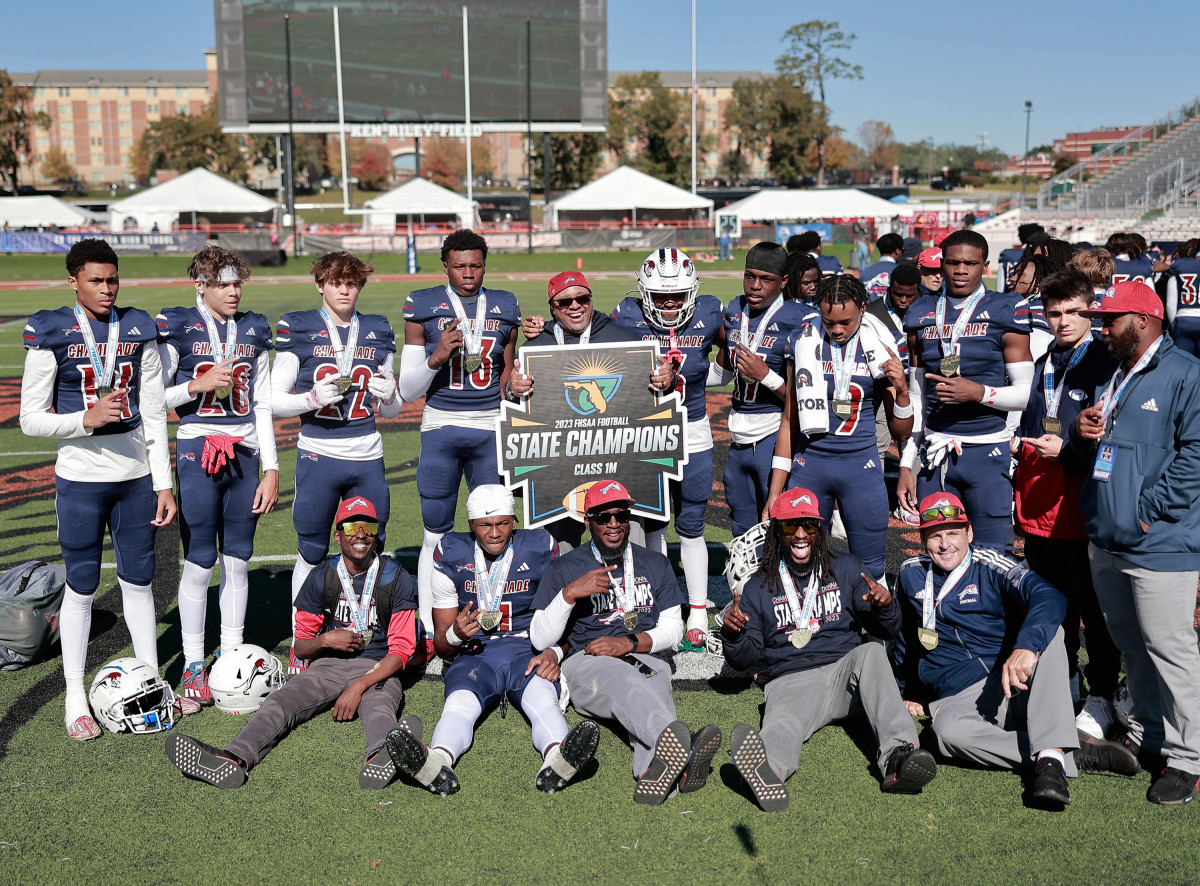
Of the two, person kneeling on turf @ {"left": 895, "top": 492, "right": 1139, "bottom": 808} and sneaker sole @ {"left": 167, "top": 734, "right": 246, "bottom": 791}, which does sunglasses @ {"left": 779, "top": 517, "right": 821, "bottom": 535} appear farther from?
sneaker sole @ {"left": 167, "top": 734, "right": 246, "bottom": 791}

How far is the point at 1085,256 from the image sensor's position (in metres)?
8.01

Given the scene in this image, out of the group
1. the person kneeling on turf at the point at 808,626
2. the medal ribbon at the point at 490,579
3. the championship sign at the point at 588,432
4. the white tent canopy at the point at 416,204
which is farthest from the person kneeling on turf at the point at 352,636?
the white tent canopy at the point at 416,204

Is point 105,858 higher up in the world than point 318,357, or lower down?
lower down

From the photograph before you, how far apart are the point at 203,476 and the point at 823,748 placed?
150 inches

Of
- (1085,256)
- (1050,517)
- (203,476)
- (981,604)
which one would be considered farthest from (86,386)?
(1085,256)

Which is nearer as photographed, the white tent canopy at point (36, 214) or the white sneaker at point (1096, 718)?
the white sneaker at point (1096, 718)

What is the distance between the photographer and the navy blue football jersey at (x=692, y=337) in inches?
262

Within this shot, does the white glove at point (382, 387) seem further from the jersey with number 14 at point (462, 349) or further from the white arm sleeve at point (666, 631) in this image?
the white arm sleeve at point (666, 631)

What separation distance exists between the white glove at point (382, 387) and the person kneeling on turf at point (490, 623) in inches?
Answer: 39.5

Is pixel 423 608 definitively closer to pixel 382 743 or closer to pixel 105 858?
pixel 382 743

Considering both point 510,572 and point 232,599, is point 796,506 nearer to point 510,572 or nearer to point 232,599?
point 510,572

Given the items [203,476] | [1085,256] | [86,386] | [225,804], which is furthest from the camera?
[1085,256]

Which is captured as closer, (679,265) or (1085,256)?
(679,265)

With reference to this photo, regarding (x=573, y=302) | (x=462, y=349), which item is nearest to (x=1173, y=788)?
(x=573, y=302)
